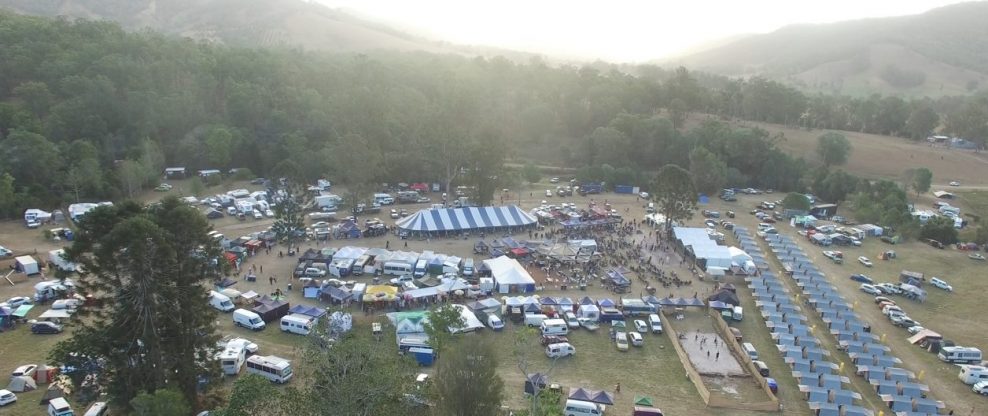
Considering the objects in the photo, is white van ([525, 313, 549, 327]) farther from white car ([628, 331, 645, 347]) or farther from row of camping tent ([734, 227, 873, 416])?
row of camping tent ([734, 227, 873, 416])

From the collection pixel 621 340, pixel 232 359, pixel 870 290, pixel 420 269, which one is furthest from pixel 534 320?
pixel 870 290

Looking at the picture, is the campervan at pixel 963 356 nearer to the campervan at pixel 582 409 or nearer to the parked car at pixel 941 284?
the parked car at pixel 941 284

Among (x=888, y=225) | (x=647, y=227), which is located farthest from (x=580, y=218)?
(x=888, y=225)

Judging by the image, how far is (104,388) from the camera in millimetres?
14656

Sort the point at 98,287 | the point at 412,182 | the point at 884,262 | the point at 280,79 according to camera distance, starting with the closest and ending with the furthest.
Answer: the point at 98,287
the point at 884,262
the point at 412,182
the point at 280,79

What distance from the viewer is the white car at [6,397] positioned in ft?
52.2

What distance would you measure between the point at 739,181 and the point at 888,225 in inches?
476

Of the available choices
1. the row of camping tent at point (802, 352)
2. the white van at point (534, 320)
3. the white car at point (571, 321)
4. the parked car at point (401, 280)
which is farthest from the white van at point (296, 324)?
the row of camping tent at point (802, 352)

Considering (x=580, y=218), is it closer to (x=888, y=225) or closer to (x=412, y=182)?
(x=412, y=182)

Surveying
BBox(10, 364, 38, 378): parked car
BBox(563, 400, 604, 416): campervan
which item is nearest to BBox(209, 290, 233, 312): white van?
BBox(10, 364, 38, 378): parked car

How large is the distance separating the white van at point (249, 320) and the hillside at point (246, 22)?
283 feet

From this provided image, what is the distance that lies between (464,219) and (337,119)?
785 inches

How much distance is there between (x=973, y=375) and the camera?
784 inches

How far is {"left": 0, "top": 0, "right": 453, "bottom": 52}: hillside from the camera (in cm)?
10450
